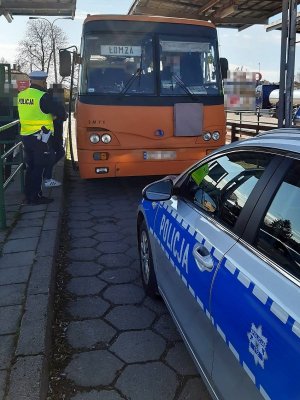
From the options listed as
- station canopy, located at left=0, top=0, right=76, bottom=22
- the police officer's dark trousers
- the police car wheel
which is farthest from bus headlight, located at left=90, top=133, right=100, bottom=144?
station canopy, located at left=0, top=0, right=76, bottom=22

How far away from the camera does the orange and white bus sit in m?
5.73

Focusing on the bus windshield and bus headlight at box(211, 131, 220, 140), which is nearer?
the bus windshield

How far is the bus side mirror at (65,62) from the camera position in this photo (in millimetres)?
5948

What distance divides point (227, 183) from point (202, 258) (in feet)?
1.62

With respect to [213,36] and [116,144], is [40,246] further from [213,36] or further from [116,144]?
[213,36]

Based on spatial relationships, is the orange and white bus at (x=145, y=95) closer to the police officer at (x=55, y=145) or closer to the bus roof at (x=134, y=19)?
the bus roof at (x=134, y=19)

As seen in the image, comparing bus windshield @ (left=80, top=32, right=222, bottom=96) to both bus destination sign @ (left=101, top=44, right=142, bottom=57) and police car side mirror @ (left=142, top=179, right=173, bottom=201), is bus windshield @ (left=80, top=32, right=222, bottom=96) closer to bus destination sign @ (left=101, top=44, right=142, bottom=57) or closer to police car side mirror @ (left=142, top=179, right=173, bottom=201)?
bus destination sign @ (left=101, top=44, right=142, bottom=57)

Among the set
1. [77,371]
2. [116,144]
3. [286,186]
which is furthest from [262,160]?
[116,144]

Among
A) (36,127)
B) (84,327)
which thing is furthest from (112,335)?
(36,127)

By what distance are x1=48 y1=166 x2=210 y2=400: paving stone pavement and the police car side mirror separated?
3.21 feet

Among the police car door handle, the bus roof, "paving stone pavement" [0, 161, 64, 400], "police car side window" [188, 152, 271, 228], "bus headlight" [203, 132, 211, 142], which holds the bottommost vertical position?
"paving stone pavement" [0, 161, 64, 400]

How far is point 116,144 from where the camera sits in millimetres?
5828

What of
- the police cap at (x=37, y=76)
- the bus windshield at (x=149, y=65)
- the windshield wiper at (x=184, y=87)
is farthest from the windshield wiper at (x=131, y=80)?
the police cap at (x=37, y=76)

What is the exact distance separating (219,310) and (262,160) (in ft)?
2.33
